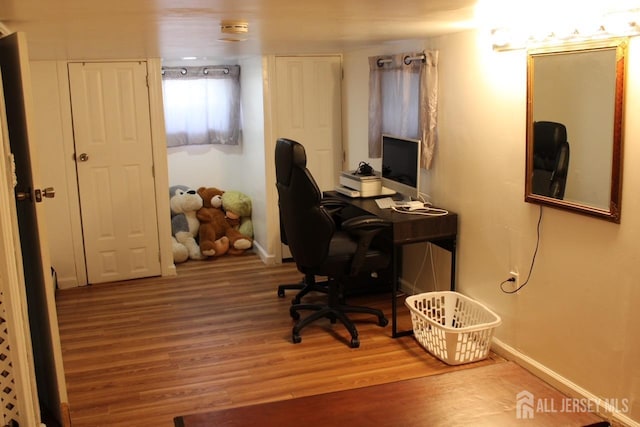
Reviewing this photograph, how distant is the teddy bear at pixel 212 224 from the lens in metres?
5.80

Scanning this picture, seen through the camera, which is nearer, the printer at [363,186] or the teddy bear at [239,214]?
the printer at [363,186]

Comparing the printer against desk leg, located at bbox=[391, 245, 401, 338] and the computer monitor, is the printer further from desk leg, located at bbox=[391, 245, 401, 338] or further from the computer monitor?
desk leg, located at bbox=[391, 245, 401, 338]

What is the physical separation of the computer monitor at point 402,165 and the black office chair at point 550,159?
2.95ft

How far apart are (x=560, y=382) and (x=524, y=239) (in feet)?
2.42

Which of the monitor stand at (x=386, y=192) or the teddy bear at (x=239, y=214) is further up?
the monitor stand at (x=386, y=192)

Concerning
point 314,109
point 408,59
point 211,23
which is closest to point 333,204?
point 408,59

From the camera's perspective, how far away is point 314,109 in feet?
18.0

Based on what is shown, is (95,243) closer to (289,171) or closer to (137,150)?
(137,150)

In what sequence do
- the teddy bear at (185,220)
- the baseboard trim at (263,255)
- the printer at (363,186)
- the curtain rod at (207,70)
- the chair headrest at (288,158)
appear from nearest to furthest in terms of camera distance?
1. the chair headrest at (288,158)
2. the printer at (363,186)
3. the baseboard trim at (263,255)
4. the teddy bear at (185,220)
5. the curtain rod at (207,70)

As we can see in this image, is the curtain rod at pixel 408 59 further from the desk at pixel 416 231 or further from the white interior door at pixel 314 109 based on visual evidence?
the desk at pixel 416 231

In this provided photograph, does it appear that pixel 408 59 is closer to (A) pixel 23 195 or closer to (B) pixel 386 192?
(B) pixel 386 192

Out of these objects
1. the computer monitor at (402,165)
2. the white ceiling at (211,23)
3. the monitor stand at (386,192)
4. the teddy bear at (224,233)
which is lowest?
the teddy bear at (224,233)

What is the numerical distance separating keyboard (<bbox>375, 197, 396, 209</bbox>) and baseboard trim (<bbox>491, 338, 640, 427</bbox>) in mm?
1055

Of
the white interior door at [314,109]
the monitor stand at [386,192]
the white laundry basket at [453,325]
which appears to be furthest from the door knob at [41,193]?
the white interior door at [314,109]
